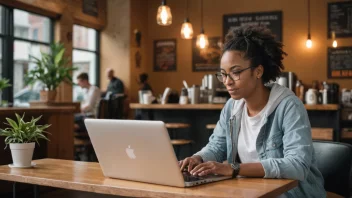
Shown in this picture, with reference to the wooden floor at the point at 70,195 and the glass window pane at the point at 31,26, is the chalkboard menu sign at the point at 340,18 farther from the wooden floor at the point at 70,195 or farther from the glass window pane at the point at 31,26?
the wooden floor at the point at 70,195

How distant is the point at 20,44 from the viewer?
705 centimetres

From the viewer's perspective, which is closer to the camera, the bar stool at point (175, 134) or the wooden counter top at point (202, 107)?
the wooden counter top at point (202, 107)

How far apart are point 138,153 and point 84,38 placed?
754 cm

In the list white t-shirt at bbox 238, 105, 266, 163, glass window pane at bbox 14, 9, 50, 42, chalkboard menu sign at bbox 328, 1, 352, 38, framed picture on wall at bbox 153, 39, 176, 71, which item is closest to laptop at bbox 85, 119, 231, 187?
white t-shirt at bbox 238, 105, 266, 163

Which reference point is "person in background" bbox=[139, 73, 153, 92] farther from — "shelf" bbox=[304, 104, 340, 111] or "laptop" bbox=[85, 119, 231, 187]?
"laptop" bbox=[85, 119, 231, 187]

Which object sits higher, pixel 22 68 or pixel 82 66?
pixel 82 66

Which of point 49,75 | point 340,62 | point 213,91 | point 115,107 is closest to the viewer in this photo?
point 49,75

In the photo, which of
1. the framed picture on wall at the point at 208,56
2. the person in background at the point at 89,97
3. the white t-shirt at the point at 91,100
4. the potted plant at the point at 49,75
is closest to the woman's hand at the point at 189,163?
the potted plant at the point at 49,75

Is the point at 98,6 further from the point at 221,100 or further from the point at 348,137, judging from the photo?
the point at 348,137

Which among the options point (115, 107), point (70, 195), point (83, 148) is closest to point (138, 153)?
point (70, 195)

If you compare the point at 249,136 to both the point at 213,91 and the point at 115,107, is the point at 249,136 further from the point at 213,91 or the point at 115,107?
the point at 115,107

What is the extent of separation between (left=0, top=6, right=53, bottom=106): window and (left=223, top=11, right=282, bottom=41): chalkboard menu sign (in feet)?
10.7

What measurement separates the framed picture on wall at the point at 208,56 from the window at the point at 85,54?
1927mm

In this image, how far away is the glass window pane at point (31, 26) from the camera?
23.0ft
